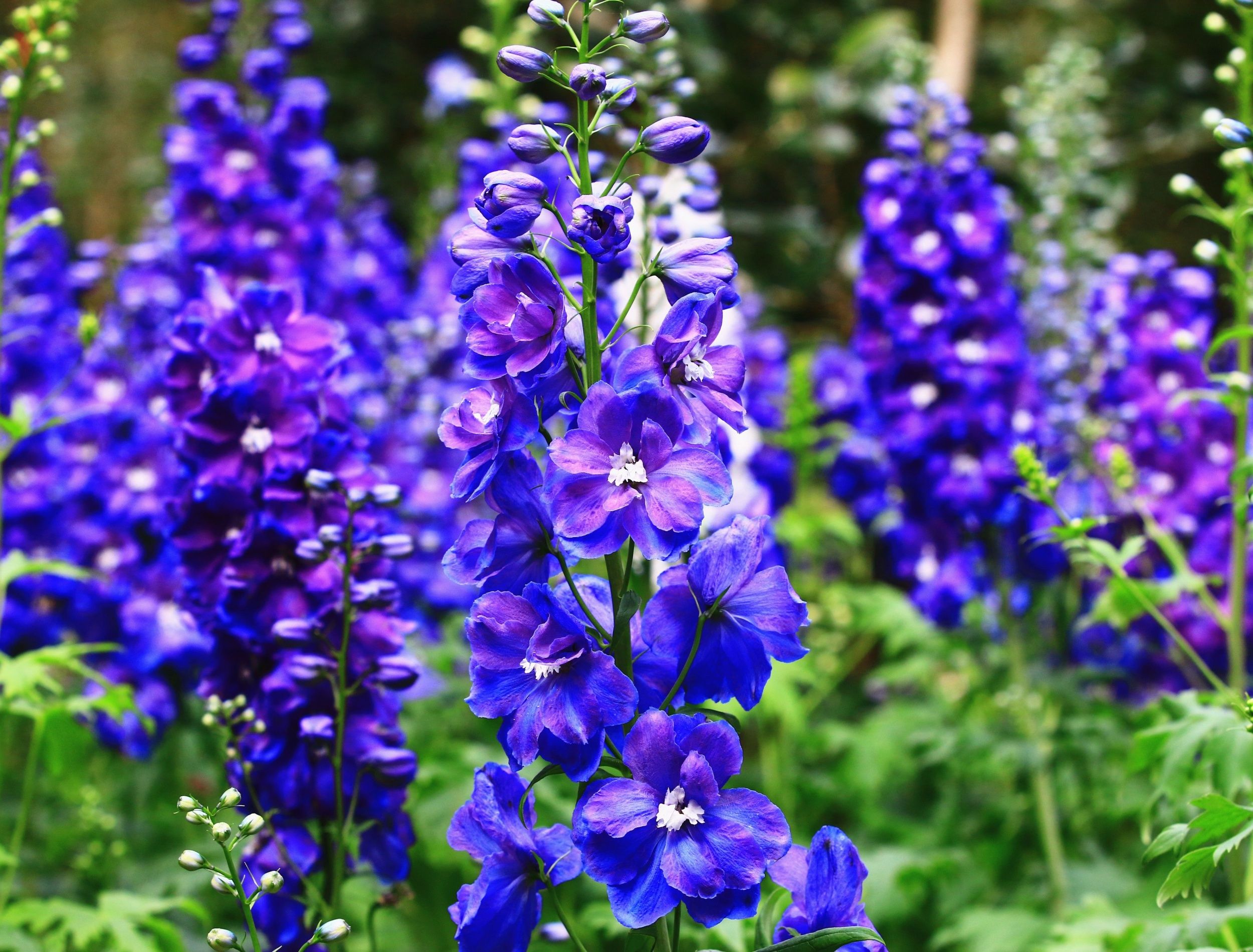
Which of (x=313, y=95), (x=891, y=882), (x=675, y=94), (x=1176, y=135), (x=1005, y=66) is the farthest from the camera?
(x=1005, y=66)

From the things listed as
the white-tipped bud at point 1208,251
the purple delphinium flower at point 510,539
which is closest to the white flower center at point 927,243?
the white-tipped bud at point 1208,251

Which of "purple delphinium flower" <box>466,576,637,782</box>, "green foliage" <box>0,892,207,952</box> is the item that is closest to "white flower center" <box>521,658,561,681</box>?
"purple delphinium flower" <box>466,576,637,782</box>

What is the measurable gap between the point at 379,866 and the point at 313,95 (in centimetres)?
264

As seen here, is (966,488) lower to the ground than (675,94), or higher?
lower

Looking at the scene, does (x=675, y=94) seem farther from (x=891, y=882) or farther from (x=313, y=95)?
(x=891, y=882)

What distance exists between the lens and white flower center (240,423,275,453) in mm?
2223

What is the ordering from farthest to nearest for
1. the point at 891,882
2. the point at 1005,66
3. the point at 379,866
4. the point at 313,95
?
the point at 1005,66
the point at 313,95
the point at 891,882
the point at 379,866

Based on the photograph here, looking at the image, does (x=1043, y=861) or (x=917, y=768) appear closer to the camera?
(x=1043, y=861)

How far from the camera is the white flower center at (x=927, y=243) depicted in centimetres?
350

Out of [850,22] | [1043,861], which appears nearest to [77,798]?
[1043,861]

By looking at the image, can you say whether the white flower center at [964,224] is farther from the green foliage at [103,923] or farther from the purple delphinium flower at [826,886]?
the green foliage at [103,923]

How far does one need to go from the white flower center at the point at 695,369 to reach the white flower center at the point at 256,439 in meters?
1.03

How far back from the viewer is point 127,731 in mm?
3564

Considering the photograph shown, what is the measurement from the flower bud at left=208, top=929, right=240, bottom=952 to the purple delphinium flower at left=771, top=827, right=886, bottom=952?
0.69 m
